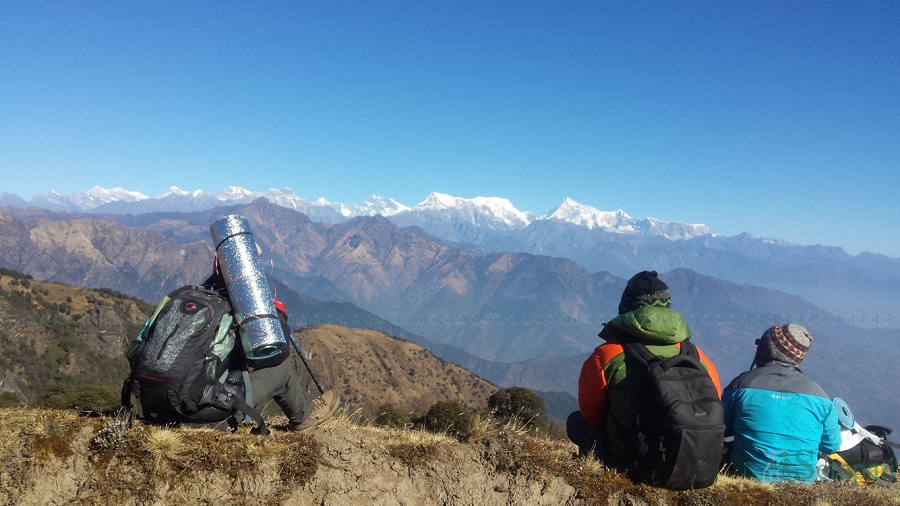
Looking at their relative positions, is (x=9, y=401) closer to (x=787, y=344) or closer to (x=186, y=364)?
(x=186, y=364)

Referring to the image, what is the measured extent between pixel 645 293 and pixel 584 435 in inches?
67.6

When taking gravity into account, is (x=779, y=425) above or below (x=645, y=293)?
below

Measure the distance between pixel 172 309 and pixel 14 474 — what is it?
1.82 meters

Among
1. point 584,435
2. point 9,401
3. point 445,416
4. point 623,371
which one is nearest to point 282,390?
point 584,435

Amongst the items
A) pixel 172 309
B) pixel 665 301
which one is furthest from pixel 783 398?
pixel 172 309

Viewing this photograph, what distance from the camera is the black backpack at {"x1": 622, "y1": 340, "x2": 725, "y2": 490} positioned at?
14.6 feet

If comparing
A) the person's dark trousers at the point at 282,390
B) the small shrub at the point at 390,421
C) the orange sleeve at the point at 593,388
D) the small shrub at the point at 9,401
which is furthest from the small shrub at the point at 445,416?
the small shrub at the point at 9,401

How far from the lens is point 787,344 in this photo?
6578mm

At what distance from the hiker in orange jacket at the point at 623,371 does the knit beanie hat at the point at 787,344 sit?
74.8 inches

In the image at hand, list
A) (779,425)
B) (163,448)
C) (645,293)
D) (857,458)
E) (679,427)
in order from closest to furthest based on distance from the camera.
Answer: (679,427)
(163,448)
(645,293)
(779,425)
(857,458)

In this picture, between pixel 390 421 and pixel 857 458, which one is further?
pixel 390 421

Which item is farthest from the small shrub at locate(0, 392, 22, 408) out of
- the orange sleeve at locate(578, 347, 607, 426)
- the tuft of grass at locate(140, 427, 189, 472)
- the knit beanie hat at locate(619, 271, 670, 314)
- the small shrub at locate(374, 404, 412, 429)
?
the knit beanie hat at locate(619, 271, 670, 314)

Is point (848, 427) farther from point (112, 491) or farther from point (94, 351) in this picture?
point (94, 351)

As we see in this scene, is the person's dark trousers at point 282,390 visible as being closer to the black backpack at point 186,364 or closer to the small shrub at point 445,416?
the black backpack at point 186,364
